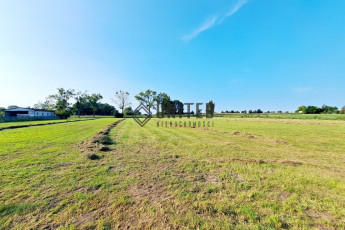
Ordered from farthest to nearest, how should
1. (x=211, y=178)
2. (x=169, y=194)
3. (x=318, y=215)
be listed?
Result: (x=211, y=178)
(x=169, y=194)
(x=318, y=215)

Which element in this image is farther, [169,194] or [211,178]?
[211,178]

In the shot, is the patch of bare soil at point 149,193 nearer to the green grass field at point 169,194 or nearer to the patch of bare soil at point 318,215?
the green grass field at point 169,194

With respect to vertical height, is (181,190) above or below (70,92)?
below

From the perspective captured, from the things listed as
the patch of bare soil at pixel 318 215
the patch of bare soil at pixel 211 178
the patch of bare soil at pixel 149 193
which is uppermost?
the patch of bare soil at pixel 149 193

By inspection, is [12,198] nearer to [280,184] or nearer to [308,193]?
[280,184]

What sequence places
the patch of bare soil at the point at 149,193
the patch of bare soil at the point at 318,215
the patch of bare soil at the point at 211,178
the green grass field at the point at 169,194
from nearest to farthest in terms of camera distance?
the green grass field at the point at 169,194, the patch of bare soil at the point at 318,215, the patch of bare soil at the point at 149,193, the patch of bare soil at the point at 211,178

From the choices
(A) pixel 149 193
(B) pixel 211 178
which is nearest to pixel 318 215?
(B) pixel 211 178

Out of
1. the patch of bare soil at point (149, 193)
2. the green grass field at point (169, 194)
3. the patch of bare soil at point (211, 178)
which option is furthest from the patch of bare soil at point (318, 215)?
the patch of bare soil at point (149, 193)

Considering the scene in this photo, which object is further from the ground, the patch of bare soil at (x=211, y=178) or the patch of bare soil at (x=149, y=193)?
the patch of bare soil at (x=149, y=193)

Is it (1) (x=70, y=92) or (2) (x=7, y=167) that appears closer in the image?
(2) (x=7, y=167)

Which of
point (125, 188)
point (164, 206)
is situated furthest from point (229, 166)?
point (125, 188)

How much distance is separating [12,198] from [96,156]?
8.51 ft

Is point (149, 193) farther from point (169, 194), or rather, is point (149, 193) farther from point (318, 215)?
point (318, 215)

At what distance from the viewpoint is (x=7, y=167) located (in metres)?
4.02
